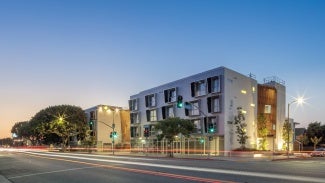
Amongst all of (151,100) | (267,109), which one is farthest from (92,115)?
(267,109)

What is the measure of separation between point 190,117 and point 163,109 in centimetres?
962

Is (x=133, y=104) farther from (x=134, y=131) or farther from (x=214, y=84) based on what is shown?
(x=214, y=84)

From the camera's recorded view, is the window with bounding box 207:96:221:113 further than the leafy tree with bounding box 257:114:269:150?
No

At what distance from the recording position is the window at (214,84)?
2372 inches

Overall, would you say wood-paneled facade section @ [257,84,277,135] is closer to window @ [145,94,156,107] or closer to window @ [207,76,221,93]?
window @ [207,76,221,93]

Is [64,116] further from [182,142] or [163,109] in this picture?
[182,142]

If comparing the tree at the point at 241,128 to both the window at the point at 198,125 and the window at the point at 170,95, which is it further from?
the window at the point at 170,95

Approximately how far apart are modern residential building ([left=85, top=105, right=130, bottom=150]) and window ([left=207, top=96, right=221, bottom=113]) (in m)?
44.7

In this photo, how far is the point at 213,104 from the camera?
61625 mm

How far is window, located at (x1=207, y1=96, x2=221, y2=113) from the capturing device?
60688mm

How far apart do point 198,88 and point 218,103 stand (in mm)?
5738

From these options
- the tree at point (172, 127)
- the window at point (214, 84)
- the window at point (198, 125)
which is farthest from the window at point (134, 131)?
the tree at point (172, 127)

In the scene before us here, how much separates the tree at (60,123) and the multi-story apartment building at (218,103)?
2739cm

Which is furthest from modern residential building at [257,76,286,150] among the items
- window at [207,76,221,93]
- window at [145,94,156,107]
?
window at [145,94,156,107]
